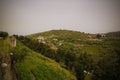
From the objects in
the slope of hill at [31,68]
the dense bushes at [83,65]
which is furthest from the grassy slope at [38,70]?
the dense bushes at [83,65]

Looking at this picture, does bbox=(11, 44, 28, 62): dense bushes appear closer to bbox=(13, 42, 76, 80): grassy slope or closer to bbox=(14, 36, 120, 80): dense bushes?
bbox=(13, 42, 76, 80): grassy slope

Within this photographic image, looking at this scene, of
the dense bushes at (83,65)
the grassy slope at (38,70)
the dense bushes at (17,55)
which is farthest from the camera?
the dense bushes at (83,65)


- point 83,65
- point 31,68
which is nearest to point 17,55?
point 31,68

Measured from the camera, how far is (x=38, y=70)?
13.3 meters

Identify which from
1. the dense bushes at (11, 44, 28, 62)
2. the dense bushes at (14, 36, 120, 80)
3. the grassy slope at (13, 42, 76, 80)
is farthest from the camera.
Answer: the dense bushes at (14, 36, 120, 80)

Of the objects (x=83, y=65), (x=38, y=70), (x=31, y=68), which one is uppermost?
(x=31, y=68)

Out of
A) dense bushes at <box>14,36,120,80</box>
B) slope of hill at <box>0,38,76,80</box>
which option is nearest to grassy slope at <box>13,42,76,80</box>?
slope of hill at <box>0,38,76,80</box>

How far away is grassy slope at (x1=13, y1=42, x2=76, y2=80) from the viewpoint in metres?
12.6

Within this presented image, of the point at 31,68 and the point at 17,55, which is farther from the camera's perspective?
the point at 17,55

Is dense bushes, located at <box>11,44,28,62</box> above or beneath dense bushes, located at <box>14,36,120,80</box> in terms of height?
above

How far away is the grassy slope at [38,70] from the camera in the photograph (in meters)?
12.6

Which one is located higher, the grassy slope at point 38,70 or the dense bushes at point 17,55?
the dense bushes at point 17,55

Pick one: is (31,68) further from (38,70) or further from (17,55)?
(17,55)

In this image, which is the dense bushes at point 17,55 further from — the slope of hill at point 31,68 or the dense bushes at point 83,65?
the dense bushes at point 83,65
